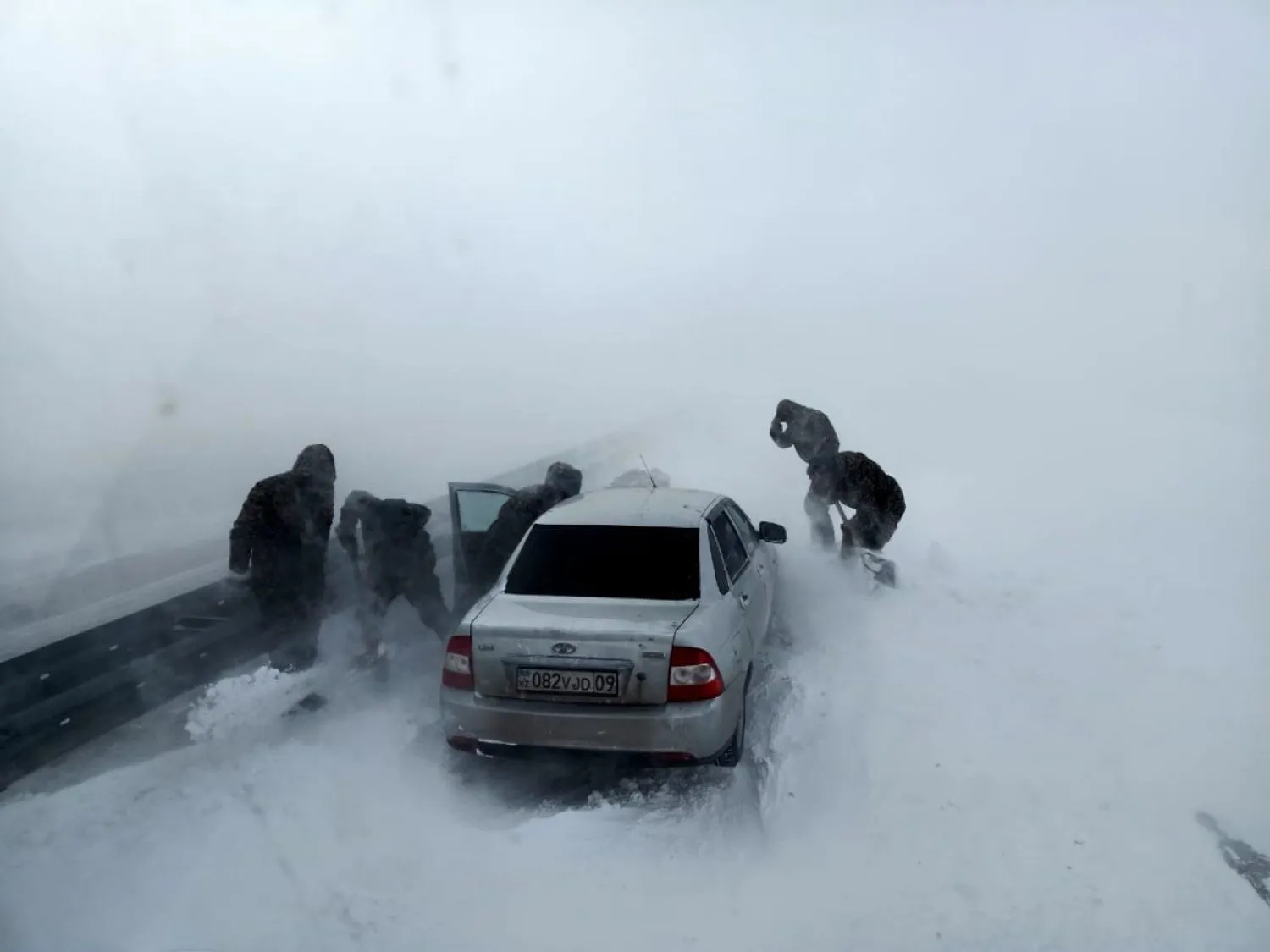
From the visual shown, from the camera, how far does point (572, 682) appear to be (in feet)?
13.7

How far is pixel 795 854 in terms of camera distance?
397 cm

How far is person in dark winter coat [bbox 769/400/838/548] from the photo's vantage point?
26.7ft

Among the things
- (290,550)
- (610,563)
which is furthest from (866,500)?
(290,550)

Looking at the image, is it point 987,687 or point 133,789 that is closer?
point 133,789

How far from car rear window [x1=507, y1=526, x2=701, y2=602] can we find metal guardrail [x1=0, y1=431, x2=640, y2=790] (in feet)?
8.42

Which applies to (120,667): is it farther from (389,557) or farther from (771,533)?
(771,533)

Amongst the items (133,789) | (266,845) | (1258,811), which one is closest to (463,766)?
(266,845)

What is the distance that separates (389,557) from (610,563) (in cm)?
209

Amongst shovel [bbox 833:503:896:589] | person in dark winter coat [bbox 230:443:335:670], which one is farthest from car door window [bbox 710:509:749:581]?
person in dark winter coat [bbox 230:443:335:670]

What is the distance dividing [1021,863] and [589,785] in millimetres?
2122

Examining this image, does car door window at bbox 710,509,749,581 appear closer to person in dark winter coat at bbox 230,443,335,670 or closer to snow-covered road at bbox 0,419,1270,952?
snow-covered road at bbox 0,419,1270,952

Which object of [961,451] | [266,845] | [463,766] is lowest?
[961,451]

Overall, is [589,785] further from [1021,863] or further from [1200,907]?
[1200,907]

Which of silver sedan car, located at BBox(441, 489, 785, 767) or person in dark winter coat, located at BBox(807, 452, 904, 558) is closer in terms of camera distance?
silver sedan car, located at BBox(441, 489, 785, 767)
